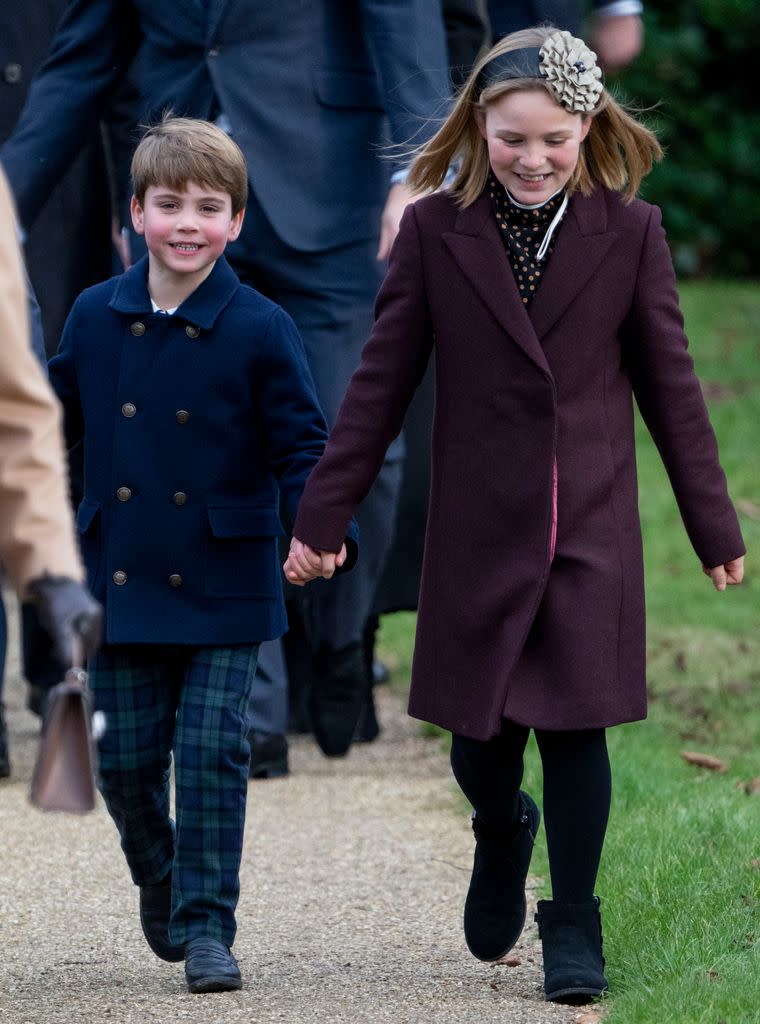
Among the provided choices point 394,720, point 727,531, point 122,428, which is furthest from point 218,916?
point 394,720

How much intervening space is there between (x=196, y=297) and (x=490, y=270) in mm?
577

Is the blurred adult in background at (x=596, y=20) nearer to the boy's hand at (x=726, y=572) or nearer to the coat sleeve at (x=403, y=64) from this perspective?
the coat sleeve at (x=403, y=64)

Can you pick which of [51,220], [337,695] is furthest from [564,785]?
[51,220]

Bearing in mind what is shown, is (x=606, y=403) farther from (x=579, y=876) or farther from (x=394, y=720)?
(x=394, y=720)

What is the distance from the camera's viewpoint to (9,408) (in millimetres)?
2730

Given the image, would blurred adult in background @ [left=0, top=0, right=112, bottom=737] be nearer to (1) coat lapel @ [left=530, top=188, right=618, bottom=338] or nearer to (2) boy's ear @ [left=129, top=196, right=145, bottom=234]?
(2) boy's ear @ [left=129, top=196, right=145, bottom=234]

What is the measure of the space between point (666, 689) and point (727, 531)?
2.88m

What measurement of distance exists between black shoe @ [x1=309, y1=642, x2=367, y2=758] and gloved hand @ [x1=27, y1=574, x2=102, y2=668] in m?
2.98

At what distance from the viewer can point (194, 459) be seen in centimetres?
394

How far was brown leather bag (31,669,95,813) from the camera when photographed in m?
2.70

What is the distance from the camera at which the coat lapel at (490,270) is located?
374 centimetres

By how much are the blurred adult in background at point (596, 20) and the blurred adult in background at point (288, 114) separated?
76 centimetres

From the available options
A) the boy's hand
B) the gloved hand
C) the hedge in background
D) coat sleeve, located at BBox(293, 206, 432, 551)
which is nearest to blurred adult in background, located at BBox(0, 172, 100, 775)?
the gloved hand

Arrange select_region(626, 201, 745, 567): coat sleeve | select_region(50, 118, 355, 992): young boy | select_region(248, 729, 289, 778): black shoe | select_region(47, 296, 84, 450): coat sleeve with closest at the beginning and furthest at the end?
1. select_region(626, 201, 745, 567): coat sleeve
2. select_region(50, 118, 355, 992): young boy
3. select_region(47, 296, 84, 450): coat sleeve
4. select_region(248, 729, 289, 778): black shoe
